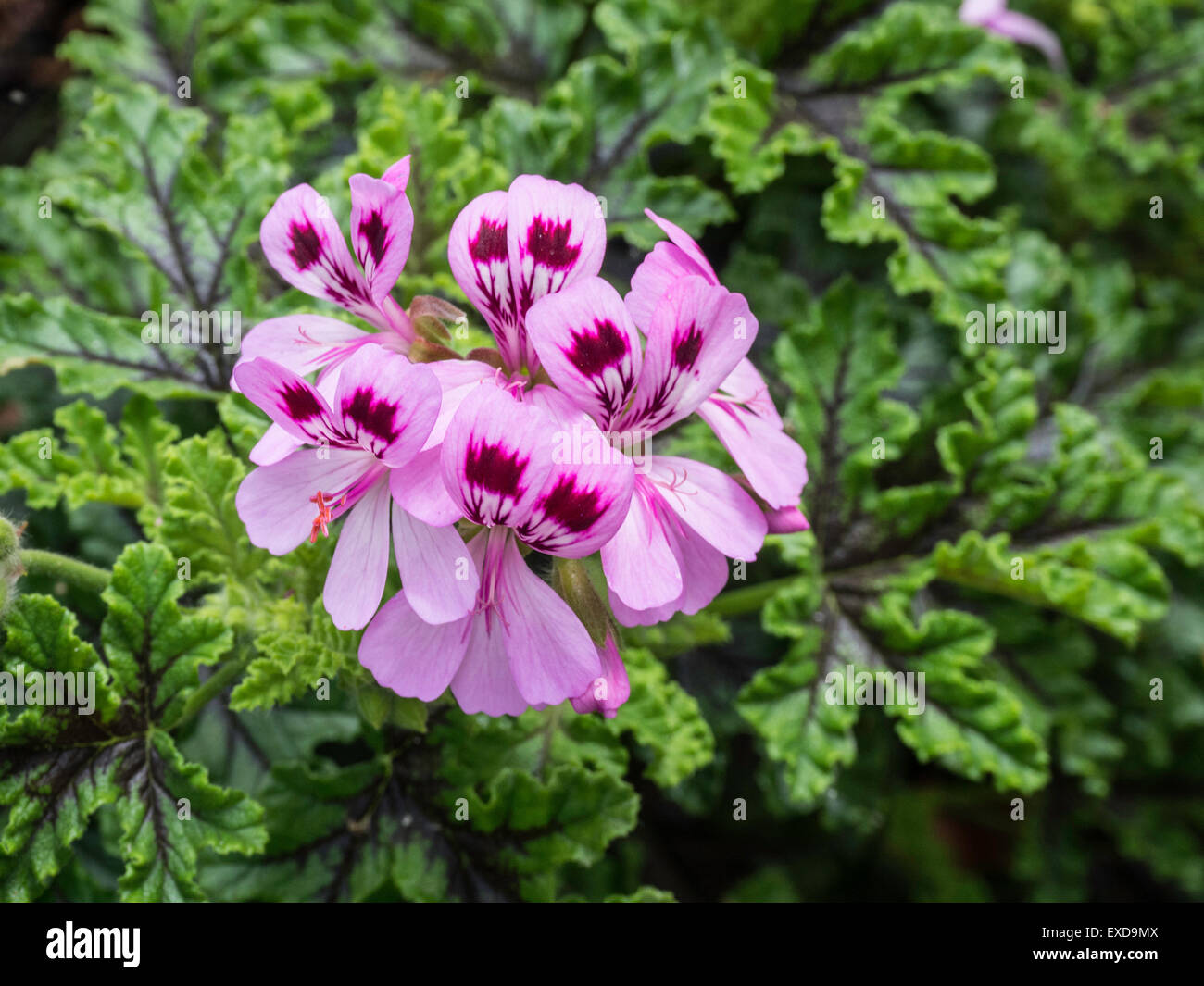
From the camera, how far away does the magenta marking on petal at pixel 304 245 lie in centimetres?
136

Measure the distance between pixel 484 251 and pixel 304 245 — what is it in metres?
0.28

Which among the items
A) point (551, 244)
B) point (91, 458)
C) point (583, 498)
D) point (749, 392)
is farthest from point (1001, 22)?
point (91, 458)

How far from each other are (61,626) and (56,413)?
0.60 meters

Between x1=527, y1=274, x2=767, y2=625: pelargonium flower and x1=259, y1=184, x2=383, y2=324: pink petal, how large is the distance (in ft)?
1.02

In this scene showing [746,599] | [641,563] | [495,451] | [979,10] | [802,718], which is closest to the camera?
[495,451]

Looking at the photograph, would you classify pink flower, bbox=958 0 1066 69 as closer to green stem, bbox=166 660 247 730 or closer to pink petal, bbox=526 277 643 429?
pink petal, bbox=526 277 643 429

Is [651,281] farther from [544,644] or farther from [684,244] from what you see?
[544,644]

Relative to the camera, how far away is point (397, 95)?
2346 mm

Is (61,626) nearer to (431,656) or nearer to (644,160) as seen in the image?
(431,656)

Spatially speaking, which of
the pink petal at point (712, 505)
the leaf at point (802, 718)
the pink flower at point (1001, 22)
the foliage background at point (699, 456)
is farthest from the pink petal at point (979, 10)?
the pink petal at point (712, 505)

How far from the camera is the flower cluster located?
1.17 meters

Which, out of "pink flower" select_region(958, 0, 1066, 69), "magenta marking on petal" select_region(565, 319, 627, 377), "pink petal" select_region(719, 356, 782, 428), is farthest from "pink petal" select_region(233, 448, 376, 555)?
"pink flower" select_region(958, 0, 1066, 69)

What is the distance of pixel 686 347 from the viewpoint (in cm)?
125
